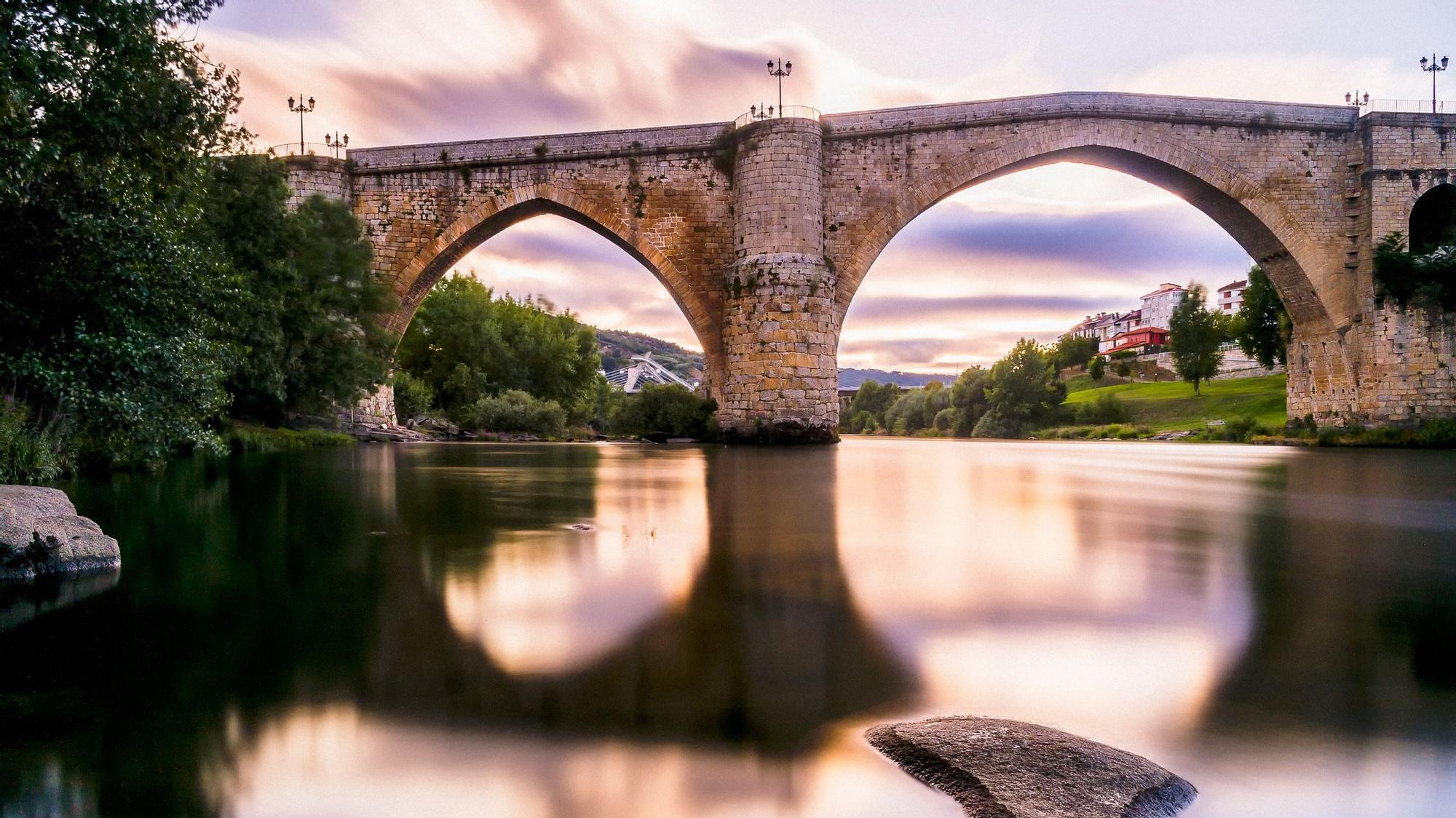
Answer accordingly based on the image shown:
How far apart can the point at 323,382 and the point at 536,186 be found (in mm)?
8136

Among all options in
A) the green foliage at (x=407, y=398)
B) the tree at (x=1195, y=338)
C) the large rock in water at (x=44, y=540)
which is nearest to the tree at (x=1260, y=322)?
the tree at (x=1195, y=338)

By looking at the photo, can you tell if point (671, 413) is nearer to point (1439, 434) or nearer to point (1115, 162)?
point (1115, 162)

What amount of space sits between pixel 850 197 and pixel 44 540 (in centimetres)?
1938

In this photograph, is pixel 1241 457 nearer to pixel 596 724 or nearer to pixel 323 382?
pixel 596 724

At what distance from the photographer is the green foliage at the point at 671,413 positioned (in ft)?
71.8

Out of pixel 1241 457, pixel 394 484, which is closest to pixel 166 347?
pixel 394 484

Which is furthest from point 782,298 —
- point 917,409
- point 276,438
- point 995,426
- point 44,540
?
point 917,409

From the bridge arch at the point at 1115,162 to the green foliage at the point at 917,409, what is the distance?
33.4m

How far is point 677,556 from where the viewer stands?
14.1 ft

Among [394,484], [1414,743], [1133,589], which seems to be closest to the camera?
[1414,743]

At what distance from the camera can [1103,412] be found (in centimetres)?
4219

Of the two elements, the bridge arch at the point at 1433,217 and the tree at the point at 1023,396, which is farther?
the tree at the point at 1023,396

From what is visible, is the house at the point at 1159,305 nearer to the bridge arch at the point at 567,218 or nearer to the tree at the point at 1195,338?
the tree at the point at 1195,338

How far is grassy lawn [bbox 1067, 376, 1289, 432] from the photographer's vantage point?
33.8 metres
